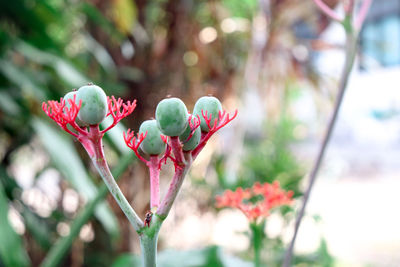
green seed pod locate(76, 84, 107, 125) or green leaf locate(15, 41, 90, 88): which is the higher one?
green leaf locate(15, 41, 90, 88)

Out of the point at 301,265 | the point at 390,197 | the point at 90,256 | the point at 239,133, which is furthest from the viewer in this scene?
the point at 390,197

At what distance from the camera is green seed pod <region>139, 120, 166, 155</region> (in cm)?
14

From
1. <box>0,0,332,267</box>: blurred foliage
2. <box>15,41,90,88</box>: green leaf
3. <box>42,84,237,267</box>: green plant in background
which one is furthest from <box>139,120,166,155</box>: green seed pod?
Result: <box>0,0,332,267</box>: blurred foliage

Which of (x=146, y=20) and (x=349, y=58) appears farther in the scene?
(x=146, y=20)

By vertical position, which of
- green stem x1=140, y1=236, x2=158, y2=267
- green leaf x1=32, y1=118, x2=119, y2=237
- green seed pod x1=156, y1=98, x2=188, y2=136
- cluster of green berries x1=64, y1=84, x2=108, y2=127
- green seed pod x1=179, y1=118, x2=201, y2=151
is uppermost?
green leaf x1=32, y1=118, x2=119, y2=237

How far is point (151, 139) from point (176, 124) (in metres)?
0.02

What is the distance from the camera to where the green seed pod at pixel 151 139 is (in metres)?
0.14

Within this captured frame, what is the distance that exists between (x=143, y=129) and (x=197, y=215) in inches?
44.5

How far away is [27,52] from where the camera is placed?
703 mm

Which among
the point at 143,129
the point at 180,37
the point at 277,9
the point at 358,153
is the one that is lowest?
the point at 143,129

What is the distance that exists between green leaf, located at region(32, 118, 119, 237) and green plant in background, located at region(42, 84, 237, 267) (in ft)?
1.26

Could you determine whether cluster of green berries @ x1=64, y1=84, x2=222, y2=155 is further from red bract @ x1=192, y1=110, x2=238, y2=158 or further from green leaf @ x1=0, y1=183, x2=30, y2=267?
green leaf @ x1=0, y1=183, x2=30, y2=267

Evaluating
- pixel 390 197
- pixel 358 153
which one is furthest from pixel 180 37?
pixel 358 153

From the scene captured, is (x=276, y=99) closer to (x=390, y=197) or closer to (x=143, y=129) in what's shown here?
(x=143, y=129)
